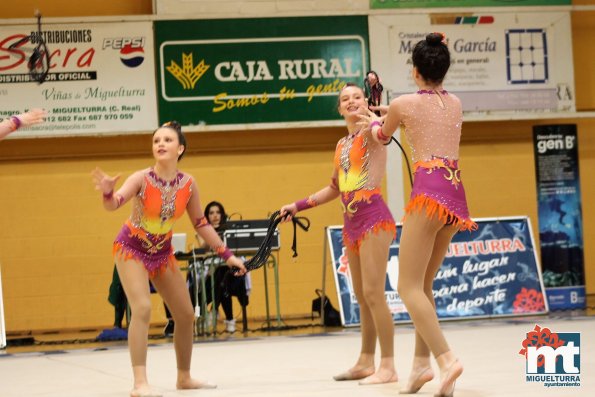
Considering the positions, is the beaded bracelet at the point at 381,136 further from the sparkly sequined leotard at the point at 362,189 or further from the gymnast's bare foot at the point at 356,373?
the gymnast's bare foot at the point at 356,373

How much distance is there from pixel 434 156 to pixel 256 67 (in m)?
7.90

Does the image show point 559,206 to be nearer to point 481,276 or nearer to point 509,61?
point 481,276

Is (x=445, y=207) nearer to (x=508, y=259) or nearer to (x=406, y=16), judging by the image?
(x=508, y=259)

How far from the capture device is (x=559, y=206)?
11.2 meters

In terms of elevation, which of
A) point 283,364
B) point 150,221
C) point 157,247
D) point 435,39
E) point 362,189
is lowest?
point 283,364

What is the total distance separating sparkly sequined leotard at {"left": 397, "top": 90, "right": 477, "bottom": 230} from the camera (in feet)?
13.7

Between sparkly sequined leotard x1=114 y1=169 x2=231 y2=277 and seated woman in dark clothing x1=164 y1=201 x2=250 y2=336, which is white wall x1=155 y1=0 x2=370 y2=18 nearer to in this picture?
seated woman in dark clothing x1=164 y1=201 x2=250 y2=336

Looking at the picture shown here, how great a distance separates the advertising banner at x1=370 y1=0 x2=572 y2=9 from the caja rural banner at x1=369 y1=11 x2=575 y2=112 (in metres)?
0.14

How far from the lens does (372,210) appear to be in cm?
512

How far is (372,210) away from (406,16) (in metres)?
7.36

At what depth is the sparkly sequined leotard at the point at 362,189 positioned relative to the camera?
16.8ft

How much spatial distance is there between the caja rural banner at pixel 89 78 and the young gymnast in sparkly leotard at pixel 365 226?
6703 millimetres

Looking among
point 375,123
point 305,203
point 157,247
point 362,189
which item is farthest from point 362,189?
point 157,247

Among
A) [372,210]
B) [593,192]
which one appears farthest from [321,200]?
[593,192]
